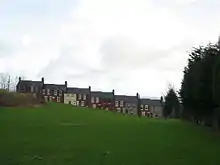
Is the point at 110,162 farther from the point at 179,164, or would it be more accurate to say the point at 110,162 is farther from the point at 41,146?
the point at 41,146

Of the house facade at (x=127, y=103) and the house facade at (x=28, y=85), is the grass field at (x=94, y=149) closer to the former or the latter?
the house facade at (x=28, y=85)

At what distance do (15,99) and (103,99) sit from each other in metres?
52.4

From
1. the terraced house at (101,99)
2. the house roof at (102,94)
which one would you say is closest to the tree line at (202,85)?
the terraced house at (101,99)

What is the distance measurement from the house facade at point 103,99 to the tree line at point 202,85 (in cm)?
5700

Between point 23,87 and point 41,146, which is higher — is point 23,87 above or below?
above

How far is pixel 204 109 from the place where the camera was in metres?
37.2

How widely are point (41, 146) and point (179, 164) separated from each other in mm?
6527

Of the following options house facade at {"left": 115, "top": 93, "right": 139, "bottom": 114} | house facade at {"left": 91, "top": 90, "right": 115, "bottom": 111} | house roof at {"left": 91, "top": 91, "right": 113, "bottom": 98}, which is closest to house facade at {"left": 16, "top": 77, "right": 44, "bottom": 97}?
house facade at {"left": 91, "top": 90, "right": 115, "bottom": 111}

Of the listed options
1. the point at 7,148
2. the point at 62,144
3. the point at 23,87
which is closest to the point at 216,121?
the point at 62,144

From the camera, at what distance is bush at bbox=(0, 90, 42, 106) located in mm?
49400

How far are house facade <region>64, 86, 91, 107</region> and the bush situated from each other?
45.1 m

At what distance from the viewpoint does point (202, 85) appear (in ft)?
112

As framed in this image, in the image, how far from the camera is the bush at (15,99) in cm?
4940

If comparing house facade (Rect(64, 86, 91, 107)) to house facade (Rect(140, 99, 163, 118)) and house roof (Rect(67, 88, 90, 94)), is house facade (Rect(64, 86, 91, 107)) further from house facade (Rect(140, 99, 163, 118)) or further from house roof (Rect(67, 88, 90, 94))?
house facade (Rect(140, 99, 163, 118))
